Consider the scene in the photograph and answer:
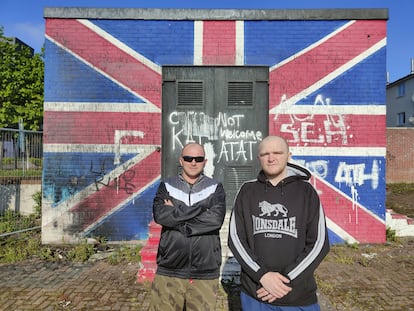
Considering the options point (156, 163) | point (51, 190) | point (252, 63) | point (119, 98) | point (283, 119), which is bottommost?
point (51, 190)

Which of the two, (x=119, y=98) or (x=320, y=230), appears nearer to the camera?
(x=320, y=230)

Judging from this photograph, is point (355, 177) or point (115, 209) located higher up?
point (355, 177)

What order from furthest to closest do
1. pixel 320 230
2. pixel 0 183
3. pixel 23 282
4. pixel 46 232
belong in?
pixel 0 183, pixel 46 232, pixel 23 282, pixel 320 230

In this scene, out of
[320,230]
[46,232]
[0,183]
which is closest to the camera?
[320,230]

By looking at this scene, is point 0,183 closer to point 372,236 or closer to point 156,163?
point 156,163

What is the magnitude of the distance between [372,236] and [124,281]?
17.2ft

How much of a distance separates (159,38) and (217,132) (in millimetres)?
2414

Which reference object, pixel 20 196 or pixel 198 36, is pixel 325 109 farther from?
pixel 20 196

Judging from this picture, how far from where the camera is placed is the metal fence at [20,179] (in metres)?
7.04

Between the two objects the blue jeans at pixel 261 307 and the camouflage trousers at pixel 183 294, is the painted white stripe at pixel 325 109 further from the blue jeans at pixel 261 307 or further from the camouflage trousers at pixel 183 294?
the blue jeans at pixel 261 307

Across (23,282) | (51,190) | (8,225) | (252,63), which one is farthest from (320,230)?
(8,225)

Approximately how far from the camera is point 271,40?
22.9ft

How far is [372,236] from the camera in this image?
6898 mm

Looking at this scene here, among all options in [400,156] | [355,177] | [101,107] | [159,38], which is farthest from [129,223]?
[400,156]
